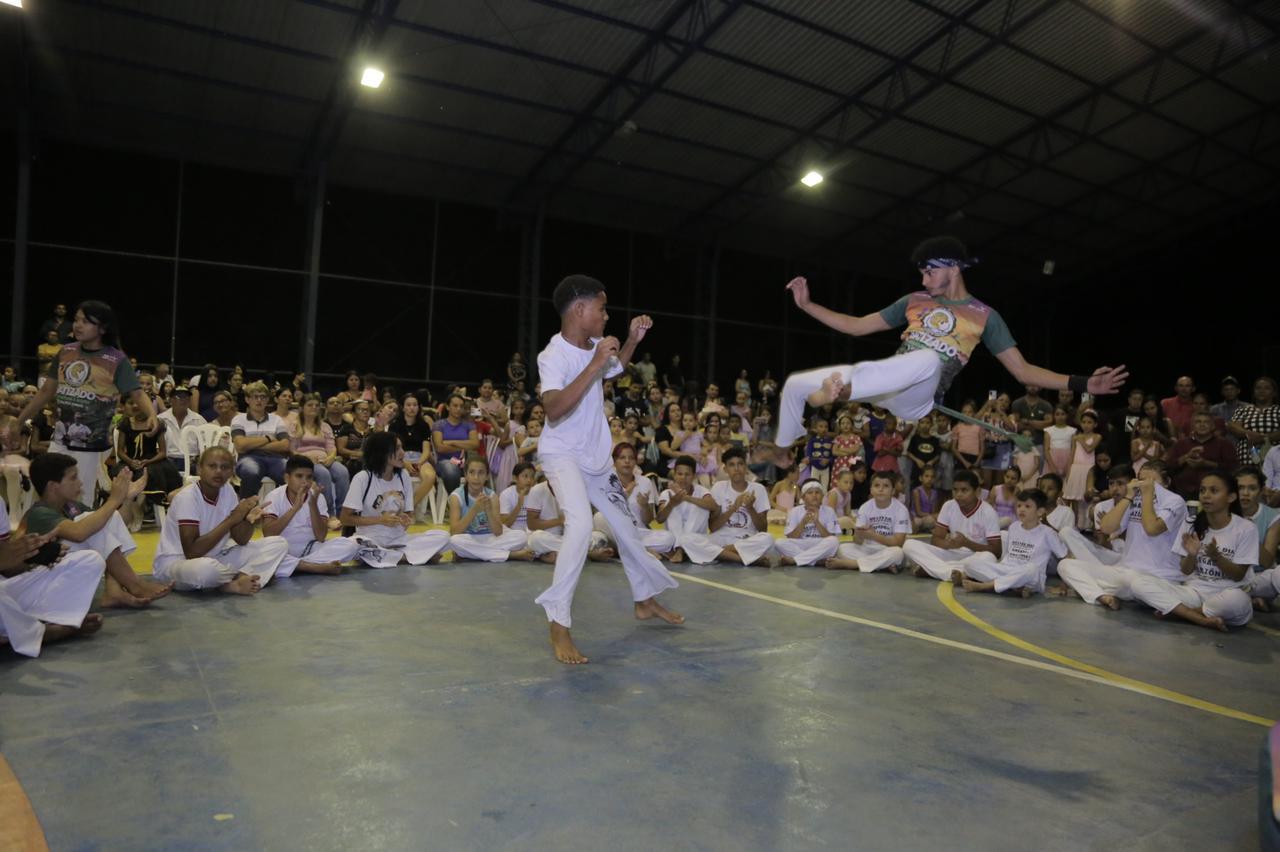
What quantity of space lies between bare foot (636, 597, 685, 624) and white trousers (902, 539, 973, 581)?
2.97m

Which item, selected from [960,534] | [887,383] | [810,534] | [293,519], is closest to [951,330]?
[887,383]

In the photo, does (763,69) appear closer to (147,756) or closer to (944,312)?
(944,312)

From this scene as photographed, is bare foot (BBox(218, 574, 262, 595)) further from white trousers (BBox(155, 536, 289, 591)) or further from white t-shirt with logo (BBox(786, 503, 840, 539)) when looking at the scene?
white t-shirt with logo (BBox(786, 503, 840, 539))

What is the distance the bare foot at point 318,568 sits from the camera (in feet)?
20.2

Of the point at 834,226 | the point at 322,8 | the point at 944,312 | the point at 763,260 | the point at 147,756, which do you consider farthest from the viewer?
the point at 763,260

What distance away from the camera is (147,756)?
2730 millimetres

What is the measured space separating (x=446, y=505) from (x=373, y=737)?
6888 millimetres

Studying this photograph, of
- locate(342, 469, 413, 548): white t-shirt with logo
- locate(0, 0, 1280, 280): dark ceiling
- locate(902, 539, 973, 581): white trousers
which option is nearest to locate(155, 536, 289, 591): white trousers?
locate(342, 469, 413, 548): white t-shirt with logo

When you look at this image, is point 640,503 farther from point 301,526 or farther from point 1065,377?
point 1065,377

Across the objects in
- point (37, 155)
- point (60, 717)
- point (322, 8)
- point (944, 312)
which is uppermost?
point (322, 8)

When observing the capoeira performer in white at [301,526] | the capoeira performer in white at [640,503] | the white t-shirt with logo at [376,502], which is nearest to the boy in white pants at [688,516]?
the capoeira performer in white at [640,503]

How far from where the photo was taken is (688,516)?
7.76 m

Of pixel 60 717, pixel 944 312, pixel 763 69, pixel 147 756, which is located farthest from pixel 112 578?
pixel 763 69

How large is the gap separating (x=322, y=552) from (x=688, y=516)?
3083mm
